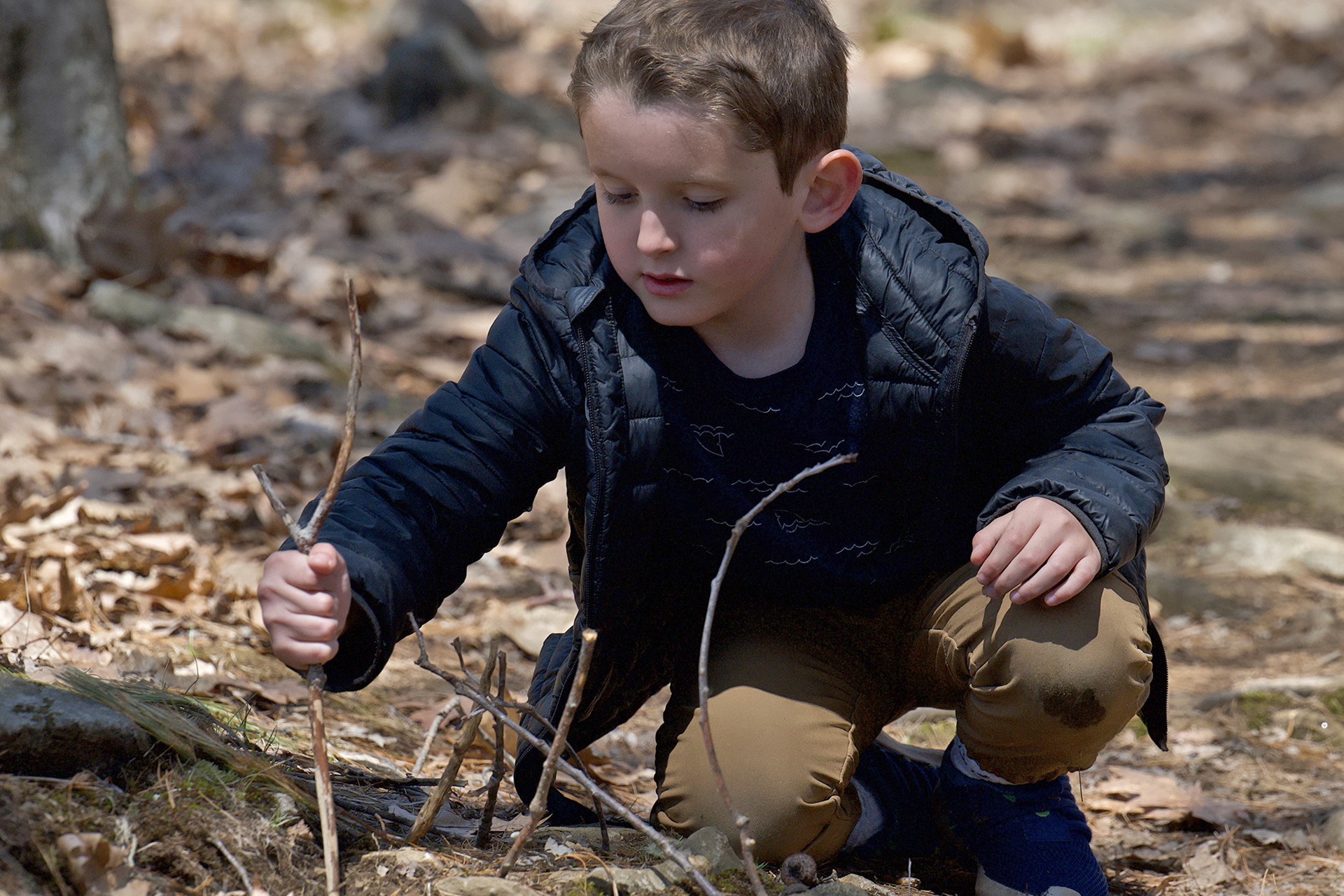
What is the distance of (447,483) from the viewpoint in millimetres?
2121

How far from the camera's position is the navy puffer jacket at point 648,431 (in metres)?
2.14

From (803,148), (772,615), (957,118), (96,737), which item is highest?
(957,118)

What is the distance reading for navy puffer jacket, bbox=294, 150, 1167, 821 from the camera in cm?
214

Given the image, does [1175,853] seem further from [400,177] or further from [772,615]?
[400,177]

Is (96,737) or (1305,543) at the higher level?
(1305,543)

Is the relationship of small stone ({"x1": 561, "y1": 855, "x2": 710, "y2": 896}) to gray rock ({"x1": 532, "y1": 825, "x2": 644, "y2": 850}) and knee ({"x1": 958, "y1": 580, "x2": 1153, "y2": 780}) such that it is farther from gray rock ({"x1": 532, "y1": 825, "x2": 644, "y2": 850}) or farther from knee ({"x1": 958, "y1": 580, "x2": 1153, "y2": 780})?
knee ({"x1": 958, "y1": 580, "x2": 1153, "y2": 780})

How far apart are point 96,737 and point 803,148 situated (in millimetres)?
1454

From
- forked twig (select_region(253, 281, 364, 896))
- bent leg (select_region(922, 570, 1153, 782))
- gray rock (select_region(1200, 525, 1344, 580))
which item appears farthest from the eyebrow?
gray rock (select_region(1200, 525, 1344, 580))

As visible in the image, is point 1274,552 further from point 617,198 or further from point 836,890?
point 617,198

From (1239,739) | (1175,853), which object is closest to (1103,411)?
(1175,853)

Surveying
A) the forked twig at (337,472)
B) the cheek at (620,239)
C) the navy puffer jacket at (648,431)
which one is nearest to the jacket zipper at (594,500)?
the navy puffer jacket at (648,431)

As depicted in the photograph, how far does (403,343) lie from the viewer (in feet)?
18.2

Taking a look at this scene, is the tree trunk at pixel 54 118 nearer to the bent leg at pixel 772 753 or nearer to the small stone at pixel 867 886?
the bent leg at pixel 772 753

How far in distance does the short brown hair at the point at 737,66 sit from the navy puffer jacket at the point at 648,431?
0.29 m
